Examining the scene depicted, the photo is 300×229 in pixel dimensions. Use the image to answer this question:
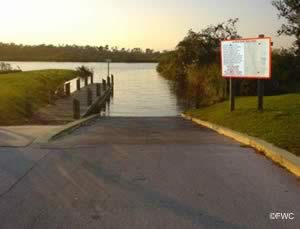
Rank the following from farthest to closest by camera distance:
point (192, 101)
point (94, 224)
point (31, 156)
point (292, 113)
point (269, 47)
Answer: point (192, 101) → point (269, 47) → point (292, 113) → point (31, 156) → point (94, 224)

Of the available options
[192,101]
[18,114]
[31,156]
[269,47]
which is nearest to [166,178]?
[31,156]

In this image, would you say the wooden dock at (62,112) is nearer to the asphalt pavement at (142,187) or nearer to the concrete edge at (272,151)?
the concrete edge at (272,151)

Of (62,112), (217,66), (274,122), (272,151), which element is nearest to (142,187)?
(272,151)

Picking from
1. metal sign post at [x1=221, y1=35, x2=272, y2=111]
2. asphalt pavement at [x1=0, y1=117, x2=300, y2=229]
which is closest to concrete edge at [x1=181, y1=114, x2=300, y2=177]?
asphalt pavement at [x1=0, y1=117, x2=300, y2=229]

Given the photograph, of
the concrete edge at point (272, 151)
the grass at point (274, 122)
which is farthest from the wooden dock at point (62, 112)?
the concrete edge at point (272, 151)

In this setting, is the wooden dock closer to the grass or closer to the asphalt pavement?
the grass

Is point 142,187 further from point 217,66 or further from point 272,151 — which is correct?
point 217,66

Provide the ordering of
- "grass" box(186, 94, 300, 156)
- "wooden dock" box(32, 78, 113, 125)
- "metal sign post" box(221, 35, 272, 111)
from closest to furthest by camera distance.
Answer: "grass" box(186, 94, 300, 156), "metal sign post" box(221, 35, 272, 111), "wooden dock" box(32, 78, 113, 125)

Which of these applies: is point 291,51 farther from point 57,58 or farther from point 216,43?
point 57,58

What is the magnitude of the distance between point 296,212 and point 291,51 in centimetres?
2926

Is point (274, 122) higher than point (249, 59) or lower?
lower

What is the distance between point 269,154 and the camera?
995 centimetres

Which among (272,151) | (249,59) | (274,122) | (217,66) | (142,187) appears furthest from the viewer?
(217,66)

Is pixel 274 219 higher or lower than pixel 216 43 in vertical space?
lower
